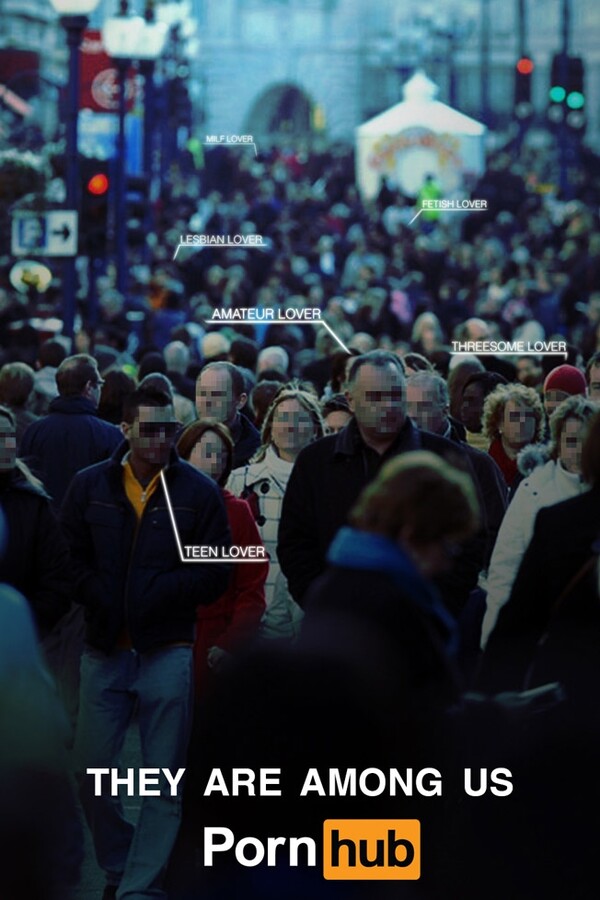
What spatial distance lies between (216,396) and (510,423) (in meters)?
1.19

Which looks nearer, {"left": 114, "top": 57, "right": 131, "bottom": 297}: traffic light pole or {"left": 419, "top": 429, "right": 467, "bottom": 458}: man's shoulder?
{"left": 419, "top": 429, "right": 467, "bottom": 458}: man's shoulder

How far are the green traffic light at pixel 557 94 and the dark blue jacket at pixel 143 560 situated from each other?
44.7 ft

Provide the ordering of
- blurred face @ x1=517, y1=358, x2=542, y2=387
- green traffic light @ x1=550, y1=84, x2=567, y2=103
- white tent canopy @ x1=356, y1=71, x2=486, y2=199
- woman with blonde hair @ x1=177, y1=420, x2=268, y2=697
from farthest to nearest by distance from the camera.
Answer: green traffic light @ x1=550, y1=84, x2=567, y2=103, white tent canopy @ x1=356, y1=71, x2=486, y2=199, blurred face @ x1=517, y1=358, x2=542, y2=387, woman with blonde hair @ x1=177, y1=420, x2=268, y2=697

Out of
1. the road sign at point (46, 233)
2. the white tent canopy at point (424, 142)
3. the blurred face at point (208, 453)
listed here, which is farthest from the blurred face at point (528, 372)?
the blurred face at point (208, 453)

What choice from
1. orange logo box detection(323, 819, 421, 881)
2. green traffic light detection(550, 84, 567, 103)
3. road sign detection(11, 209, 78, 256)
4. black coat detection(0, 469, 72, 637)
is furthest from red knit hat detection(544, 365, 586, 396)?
green traffic light detection(550, 84, 567, 103)

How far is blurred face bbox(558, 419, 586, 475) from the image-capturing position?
25.9 feet

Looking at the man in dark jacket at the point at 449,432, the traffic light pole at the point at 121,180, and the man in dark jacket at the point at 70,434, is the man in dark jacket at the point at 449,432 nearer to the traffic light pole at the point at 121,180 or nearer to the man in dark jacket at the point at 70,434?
the man in dark jacket at the point at 70,434

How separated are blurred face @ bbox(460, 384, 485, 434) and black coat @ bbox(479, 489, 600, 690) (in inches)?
191

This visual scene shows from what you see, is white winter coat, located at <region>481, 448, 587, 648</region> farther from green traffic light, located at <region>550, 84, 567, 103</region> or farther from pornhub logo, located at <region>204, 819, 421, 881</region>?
green traffic light, located at <region>550, 84, 567, 103</region>

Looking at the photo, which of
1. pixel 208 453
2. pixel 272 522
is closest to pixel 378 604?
pixel 208 453

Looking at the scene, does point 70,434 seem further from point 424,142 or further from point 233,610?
point 424,142

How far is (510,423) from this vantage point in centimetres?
976

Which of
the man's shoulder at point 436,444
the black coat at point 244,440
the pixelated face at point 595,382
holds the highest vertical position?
the pixelated face at point 595,382

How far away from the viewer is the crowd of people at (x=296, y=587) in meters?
4.39
